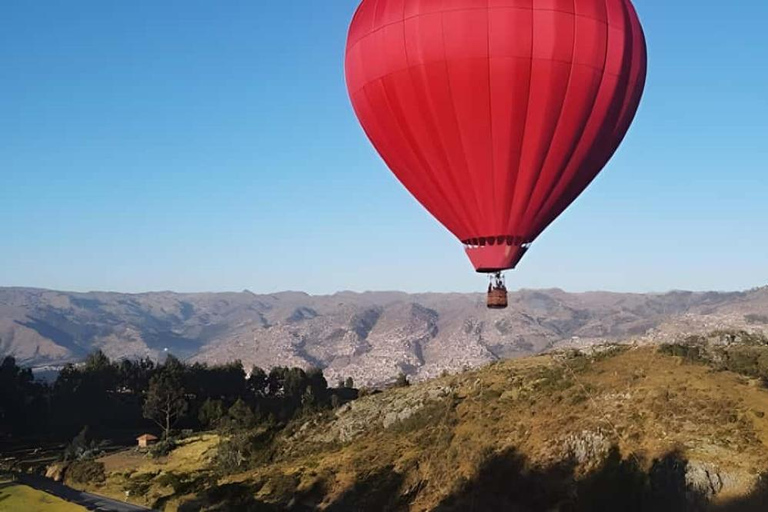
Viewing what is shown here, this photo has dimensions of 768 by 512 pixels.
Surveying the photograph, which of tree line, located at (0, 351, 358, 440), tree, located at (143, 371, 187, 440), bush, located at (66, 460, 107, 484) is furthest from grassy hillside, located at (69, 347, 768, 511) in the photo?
tree, located at (143, 371, 187, 440)

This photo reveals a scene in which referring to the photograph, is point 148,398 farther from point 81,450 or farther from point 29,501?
point 29,501

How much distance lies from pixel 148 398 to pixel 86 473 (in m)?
29.5

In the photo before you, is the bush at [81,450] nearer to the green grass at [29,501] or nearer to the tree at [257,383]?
the green grass at [29,501]

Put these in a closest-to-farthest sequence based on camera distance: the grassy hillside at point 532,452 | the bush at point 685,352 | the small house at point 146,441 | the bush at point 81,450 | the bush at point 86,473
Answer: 1. the grassy hillside at point 532,452
2. the bush at point 685,352
3. the bush at point 86,473
4. the bush at point 81,450
5. the small house at point 146,441

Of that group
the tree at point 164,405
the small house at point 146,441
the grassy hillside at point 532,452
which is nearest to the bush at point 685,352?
the grassy hillside at point 532,452

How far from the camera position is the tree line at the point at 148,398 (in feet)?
270

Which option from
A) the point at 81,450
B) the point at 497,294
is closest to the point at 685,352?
the point at 497,294

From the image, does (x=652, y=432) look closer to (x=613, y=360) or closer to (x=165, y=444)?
(x=613, y=360)

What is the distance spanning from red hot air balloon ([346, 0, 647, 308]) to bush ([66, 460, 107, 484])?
41526 mm

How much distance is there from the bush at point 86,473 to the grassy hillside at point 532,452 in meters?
0.99

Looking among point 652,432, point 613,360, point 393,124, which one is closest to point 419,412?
point 613,360

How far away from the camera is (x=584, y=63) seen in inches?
873

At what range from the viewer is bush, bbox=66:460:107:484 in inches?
2100

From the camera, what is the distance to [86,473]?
178 ft
